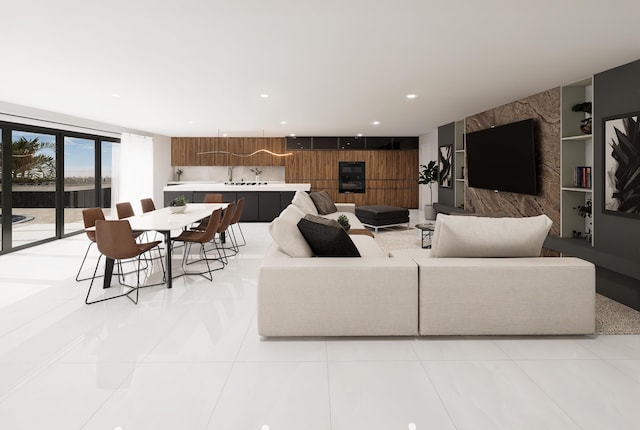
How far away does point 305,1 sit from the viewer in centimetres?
256

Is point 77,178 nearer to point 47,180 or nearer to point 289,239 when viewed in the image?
point 47,180

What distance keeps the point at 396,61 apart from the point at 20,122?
579cm

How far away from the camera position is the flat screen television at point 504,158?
5.72 m

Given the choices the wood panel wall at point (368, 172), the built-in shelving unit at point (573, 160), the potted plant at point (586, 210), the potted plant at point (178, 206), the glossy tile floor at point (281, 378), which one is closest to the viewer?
the glossy tile floor at point (281, 378)

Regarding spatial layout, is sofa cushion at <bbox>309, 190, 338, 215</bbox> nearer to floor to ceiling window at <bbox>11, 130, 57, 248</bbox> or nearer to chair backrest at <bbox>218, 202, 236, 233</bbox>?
chair backrest at <bbox>218, 202, 236, 233</bbox>

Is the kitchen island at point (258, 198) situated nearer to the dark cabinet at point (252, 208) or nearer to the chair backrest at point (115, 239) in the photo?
the dark cabinet at point (252, 208)

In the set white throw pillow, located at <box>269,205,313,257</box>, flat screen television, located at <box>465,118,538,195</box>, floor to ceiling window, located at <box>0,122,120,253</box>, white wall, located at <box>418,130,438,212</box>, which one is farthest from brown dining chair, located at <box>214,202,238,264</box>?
white wall, located at <box>418,130,438,212</box>

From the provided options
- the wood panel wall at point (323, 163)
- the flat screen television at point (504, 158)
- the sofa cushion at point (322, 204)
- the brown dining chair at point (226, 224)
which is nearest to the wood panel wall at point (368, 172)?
the wood panel wall at point (323, 163)

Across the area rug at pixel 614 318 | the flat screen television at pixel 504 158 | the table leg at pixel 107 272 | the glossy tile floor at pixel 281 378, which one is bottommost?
the glossy tile floor at pixel 281 378

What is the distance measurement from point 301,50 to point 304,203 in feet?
10.8

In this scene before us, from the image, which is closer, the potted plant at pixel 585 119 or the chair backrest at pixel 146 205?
the potted plant at pixel 585 119

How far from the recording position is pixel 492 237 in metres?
3.01

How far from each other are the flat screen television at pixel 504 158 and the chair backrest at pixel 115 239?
17.2 feet

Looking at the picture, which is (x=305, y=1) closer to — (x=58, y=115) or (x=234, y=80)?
(x=234, y=80)
